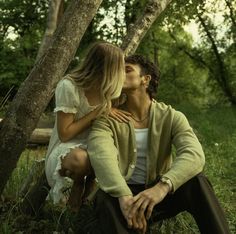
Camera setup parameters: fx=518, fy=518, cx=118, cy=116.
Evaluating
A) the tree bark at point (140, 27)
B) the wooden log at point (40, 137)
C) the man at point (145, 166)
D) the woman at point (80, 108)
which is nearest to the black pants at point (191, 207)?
the man at point (145, 166)

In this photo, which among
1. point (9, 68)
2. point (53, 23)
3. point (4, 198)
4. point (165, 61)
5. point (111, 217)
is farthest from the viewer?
point (165, 61)

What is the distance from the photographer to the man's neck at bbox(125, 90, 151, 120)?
3623 mm

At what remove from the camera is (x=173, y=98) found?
77.8 feet

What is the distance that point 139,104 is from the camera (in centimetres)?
362

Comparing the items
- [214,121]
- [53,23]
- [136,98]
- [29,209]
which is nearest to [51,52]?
[136,98]

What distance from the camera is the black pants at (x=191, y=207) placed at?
3.00m

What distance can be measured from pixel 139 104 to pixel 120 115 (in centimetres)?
16

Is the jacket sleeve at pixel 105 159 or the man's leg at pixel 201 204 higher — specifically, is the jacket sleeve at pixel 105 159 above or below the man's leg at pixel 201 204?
above

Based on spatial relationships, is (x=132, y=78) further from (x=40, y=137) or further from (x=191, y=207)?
Answer: (x=40, y=137)

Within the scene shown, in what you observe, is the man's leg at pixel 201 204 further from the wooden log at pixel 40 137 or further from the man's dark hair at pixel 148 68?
the wooden log at pixel 40 137

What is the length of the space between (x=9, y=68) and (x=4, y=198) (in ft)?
43.2

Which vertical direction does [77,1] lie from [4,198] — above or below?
above

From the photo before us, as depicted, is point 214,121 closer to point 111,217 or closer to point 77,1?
point 77,1

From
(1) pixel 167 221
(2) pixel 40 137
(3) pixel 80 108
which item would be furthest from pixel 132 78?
(2) pixel 40 137
